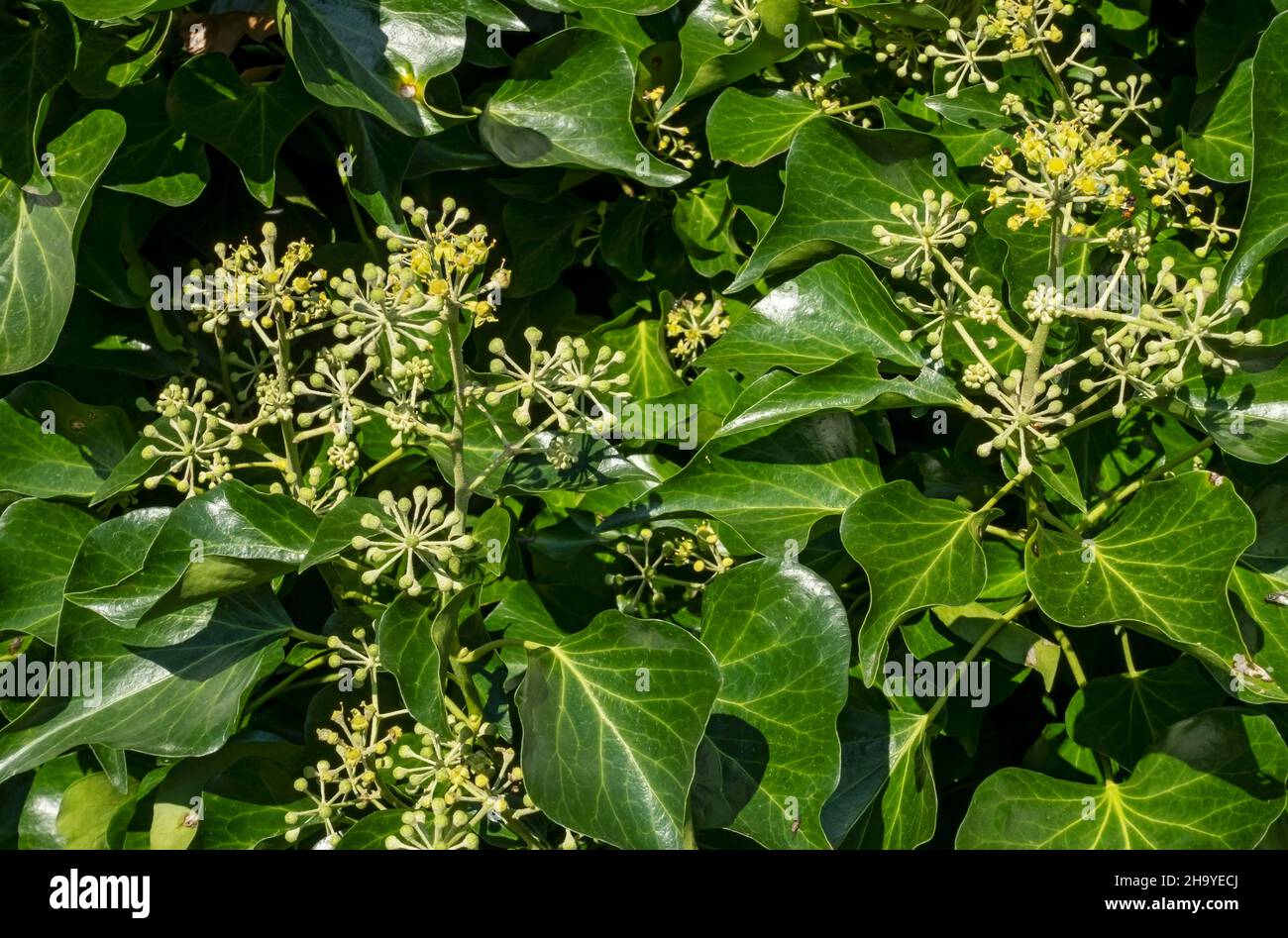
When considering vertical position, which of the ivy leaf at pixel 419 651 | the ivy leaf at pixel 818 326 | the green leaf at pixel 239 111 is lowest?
the ivy leaf at pixel 419 651

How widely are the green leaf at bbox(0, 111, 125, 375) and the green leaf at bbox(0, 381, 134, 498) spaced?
26cm

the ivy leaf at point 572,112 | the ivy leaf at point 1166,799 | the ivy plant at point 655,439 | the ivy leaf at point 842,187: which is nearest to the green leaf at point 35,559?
the ivy plant at point 655,439

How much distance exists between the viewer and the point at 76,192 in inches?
93.1

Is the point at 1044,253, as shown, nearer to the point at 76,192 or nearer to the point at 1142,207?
the point at 1142,207

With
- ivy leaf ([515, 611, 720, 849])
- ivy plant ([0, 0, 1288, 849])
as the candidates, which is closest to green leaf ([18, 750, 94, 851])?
ivy plant ([0, 0, 1288, 849])

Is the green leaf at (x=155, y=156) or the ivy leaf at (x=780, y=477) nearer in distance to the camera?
the ivy leaf at (x=780, y=477)

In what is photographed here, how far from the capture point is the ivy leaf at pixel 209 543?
215 cm

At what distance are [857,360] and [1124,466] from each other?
717 millimetres

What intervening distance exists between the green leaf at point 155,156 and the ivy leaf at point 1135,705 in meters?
2.02

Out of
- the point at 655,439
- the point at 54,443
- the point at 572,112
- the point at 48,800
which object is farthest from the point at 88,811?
the point at 572,112

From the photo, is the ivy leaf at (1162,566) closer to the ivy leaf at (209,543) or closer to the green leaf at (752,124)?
the green leaf at (752,124)

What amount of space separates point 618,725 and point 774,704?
315 mm

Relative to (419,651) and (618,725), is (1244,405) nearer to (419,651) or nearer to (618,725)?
(618,725)
